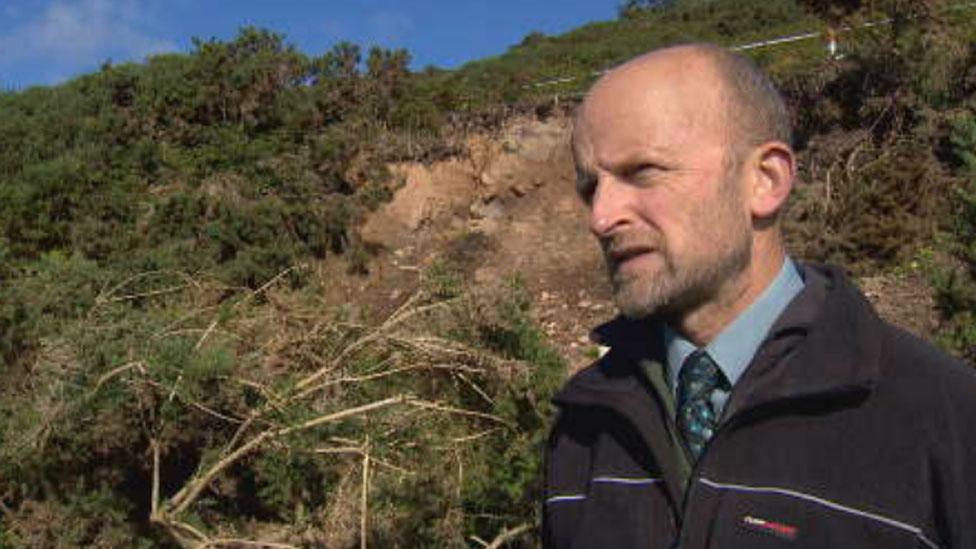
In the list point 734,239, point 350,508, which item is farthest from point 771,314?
point 350,508

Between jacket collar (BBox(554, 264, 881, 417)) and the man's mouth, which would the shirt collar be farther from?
the man's mouth

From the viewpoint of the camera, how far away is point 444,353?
4.66 meters

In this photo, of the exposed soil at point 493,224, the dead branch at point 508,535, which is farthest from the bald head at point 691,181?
the exposed soil at point 493,224

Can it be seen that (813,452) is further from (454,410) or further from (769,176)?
(454,410)

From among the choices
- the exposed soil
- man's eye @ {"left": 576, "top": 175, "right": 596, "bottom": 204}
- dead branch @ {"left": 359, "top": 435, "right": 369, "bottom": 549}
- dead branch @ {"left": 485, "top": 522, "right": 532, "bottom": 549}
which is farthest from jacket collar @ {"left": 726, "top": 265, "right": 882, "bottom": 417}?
the exposed soil

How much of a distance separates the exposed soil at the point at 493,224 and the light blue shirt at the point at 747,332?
29.6 ft

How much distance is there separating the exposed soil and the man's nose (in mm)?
9018

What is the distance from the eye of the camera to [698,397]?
180cm

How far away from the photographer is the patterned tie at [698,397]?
177 centimetres

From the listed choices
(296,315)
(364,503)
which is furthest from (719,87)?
(296,315)

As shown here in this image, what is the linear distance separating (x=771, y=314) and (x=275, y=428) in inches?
115

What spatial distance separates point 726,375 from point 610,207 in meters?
0.34

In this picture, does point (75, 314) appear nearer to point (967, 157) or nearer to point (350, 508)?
point (350, 508)

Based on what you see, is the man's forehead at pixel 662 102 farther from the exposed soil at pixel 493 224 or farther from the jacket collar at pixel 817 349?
the exposed soil at pixel 493 224
